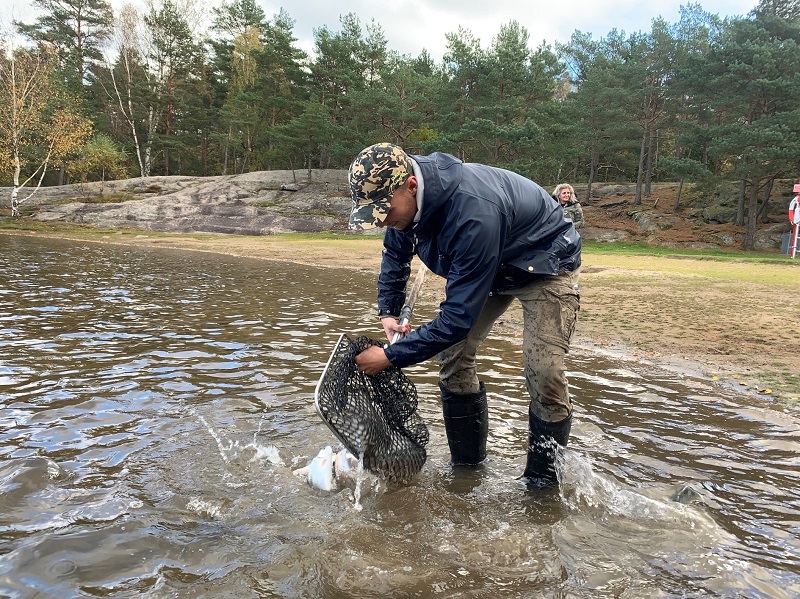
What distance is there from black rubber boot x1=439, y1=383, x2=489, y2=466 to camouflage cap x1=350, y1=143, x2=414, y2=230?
1.53 meters

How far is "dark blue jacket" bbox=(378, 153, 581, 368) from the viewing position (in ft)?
10.2

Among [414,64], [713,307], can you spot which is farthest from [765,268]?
[414,64]

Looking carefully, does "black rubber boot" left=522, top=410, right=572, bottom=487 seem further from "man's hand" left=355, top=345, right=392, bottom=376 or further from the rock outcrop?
the rock outcrop

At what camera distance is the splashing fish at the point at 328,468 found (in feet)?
12.6

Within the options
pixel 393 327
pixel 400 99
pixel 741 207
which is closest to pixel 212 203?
pixel 400 99

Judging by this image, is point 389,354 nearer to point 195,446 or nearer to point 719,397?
point 195,446

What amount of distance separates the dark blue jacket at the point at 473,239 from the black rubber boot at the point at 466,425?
84 centimetres

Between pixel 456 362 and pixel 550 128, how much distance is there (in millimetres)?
35925

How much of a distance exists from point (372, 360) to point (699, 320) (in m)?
8.17

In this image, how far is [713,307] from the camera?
10781mm

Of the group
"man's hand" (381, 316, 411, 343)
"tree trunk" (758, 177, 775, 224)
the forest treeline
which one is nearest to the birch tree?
the forest treeline

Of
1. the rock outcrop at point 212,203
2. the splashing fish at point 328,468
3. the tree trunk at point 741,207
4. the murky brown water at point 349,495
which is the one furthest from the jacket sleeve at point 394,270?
the tree trunk at point 741,207

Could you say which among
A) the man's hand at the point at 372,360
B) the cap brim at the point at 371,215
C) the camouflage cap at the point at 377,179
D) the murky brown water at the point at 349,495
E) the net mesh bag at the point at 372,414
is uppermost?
the camouflage cap at the point at 377,179

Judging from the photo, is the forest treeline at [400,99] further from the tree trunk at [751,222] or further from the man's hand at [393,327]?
the man's hand at [393,327]
